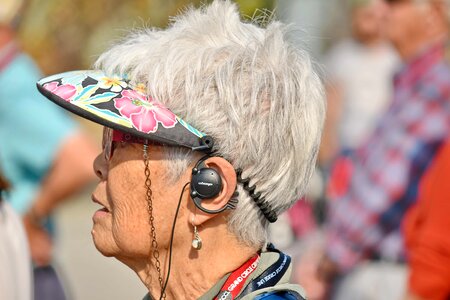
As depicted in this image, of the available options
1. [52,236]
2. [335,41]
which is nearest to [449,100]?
[52,236]

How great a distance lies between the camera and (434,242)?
167 inches

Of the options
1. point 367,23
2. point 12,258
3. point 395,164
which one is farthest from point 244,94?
point 367,23

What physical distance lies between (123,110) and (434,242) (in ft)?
6.31

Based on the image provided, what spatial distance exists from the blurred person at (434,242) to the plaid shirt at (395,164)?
865 millimetres

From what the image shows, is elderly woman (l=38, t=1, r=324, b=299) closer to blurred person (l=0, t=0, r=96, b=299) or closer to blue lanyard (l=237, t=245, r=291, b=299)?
blue lanyard (l=237, t=245, r=291, b=299)

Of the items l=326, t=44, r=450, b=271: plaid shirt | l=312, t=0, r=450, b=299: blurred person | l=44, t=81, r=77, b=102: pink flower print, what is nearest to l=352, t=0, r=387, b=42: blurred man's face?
l=312, t=0, r=450, b=299: blurred person

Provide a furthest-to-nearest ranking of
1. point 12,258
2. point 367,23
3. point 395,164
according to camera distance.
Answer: point 367,23
point 395,164
point 12,258

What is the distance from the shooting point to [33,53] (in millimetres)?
11859

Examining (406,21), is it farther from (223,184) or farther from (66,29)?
(66,29)

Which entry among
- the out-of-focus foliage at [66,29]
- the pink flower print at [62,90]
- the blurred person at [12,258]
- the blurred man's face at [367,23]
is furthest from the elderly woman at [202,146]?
the out-of-focus foliage at [66,29]

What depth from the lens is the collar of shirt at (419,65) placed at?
17.8 ft

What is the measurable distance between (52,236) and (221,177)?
282cm

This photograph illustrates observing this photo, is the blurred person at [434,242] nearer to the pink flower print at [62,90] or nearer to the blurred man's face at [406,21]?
the blurred man's face at [406,21]

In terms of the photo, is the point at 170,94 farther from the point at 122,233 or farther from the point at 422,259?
the point at 422,259
